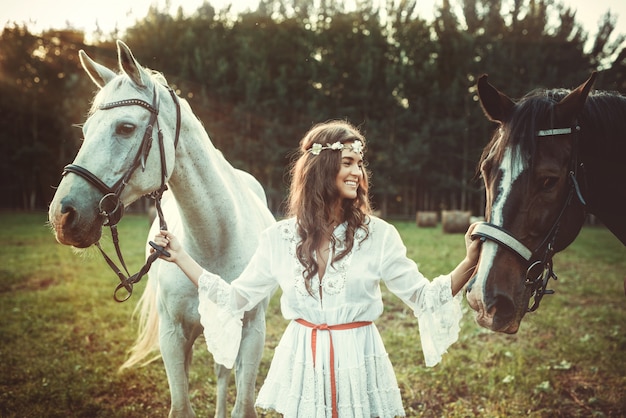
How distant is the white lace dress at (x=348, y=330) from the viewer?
2.13 m

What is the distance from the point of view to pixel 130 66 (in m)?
2.31

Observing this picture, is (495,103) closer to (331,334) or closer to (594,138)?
(594,138)

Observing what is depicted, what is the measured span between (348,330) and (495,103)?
1.30m

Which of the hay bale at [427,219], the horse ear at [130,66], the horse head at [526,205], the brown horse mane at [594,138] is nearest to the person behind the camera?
the horse head at [526,205]

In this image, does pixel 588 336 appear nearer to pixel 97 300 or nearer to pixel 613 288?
pixel 613 288

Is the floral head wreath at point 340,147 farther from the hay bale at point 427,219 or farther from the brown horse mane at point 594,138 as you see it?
the hay bale at point 427,219

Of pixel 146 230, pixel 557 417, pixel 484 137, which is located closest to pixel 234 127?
pixel 146 230

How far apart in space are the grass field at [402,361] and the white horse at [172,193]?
48 cm

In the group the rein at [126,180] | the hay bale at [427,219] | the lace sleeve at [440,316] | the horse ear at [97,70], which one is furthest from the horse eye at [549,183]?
the hay bale at [427,219]

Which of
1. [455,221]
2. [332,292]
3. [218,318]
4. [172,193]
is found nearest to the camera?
[332,292]

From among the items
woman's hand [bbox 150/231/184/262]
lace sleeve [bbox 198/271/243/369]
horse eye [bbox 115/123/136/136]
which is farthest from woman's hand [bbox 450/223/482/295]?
horse eye [bbox 115/123/136/136]

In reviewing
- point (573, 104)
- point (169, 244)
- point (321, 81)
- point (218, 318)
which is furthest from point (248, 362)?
point (321, 81)

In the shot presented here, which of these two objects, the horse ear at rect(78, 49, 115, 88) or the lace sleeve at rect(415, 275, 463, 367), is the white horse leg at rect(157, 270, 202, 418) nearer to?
the horse ear at rect(78, 49, 115, 88)

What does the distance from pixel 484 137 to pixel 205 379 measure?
75.2 feet
